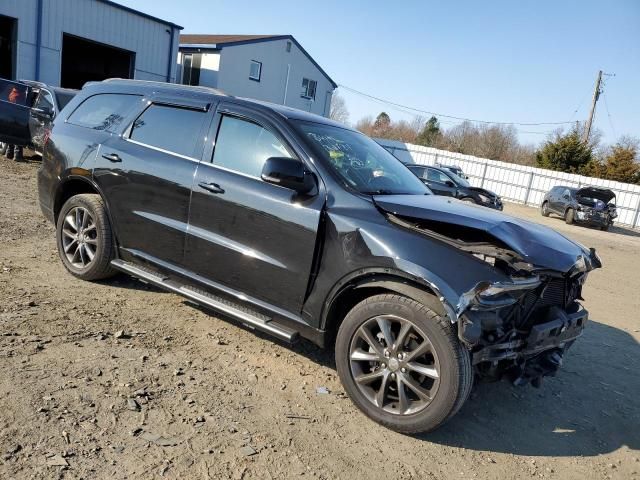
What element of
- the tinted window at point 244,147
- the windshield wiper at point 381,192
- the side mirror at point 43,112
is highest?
the tinted window at point 244,147

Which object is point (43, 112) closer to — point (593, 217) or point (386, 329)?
point (386, 329)

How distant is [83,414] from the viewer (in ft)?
9.66

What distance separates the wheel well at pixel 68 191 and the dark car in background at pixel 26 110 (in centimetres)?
721

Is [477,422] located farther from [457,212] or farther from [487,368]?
[457,212]

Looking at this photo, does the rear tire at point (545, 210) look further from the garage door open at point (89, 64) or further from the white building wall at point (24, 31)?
the white building wall at point (24, 31)

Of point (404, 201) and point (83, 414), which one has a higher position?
point (404, 201)

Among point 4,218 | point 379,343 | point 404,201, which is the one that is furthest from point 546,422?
point 4,218

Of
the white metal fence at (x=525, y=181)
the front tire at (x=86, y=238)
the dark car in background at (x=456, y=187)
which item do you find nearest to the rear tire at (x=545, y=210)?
the white metal fence at (x=525, y=181)

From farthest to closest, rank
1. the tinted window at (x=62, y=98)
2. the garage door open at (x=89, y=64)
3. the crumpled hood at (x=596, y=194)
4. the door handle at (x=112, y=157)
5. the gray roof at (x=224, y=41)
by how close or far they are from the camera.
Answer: the gray roof at (x=224, y=41), the garage door open at (x=89, y=64), the crumpled hood at (x=596, y=194), the tinted window at (x=62, y=98), the door handle at (x=112, y=157)

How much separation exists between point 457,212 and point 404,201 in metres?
0.38

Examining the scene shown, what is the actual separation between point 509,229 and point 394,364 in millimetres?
1132

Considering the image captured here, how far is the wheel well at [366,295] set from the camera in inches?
123

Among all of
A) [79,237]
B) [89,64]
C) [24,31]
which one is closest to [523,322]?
[79,237]

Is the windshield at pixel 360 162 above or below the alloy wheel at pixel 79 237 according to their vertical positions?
above
